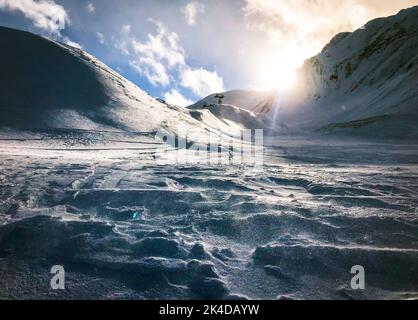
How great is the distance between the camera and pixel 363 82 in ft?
152

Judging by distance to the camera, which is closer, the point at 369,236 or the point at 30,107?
the point at 369,236

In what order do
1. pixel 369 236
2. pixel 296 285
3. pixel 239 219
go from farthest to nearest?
pixel 239 219 < pixel 369 236 < pixel 296 285

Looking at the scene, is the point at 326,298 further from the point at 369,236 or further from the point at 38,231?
the point at 38,231

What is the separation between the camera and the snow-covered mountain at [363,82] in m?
28.2

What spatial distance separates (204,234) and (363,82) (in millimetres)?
50749

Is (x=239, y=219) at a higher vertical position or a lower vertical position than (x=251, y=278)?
higher

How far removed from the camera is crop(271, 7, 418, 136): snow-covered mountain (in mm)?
28156

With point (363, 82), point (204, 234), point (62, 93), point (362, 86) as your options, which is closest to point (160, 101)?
point (62, 93)

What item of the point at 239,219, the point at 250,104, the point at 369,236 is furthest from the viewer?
the point at 250,104

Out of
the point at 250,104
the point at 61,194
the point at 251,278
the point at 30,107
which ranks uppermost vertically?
the point at 250,104

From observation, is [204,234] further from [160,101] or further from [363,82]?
[363,82]

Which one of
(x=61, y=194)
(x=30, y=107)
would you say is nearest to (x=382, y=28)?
(x=30, y=107)

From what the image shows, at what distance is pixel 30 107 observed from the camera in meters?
13.3

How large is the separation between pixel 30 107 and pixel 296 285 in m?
14.2
